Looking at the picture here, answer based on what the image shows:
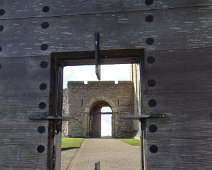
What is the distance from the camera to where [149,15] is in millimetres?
5379

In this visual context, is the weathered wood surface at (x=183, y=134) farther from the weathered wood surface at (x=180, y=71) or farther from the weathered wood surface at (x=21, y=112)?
the weathered wood surface at (x=21, y=112)

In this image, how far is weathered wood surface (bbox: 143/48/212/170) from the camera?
16.1 feet

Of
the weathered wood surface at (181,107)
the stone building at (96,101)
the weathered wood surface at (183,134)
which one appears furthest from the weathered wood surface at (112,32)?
the stone building at (96,101)

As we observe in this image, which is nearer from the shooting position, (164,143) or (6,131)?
(164,143)

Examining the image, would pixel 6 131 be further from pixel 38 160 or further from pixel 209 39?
pixel 209 39

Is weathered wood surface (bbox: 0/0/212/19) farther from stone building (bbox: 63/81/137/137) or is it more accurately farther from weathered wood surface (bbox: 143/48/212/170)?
stone building (bbox: 63/81/137/137)

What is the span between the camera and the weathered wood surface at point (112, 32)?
5.24 meters

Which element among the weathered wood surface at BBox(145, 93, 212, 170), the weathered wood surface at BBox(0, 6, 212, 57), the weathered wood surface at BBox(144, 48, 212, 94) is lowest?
the weathered wood surface at BBox(145, 93, 212, 170)

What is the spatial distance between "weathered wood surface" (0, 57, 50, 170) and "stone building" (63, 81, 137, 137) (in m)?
22.6

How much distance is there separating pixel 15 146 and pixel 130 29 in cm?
243

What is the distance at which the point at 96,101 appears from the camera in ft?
95.5

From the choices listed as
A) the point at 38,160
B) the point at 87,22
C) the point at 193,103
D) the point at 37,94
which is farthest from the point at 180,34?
the point at 38,160

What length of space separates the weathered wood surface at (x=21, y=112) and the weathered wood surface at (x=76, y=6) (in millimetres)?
757

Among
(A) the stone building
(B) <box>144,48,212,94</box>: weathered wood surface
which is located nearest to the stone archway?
(A) the stone building
